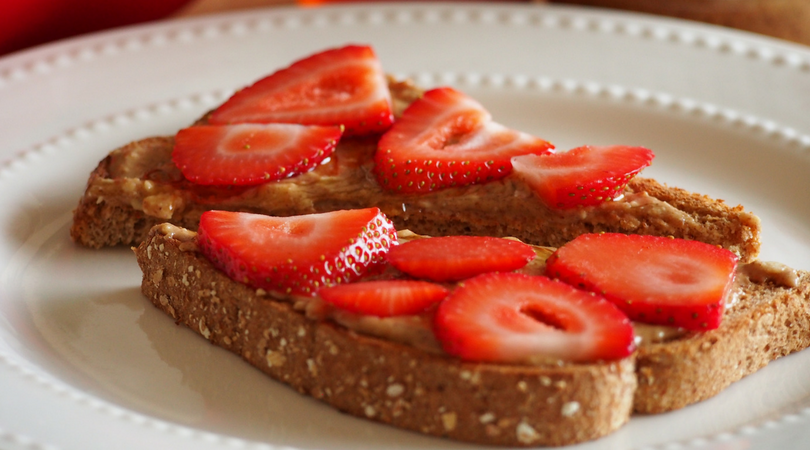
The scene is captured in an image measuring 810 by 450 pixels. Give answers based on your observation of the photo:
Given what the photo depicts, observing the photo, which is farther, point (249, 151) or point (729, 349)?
point (249, 151)

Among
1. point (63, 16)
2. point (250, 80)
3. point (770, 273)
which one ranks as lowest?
point (63, 16)

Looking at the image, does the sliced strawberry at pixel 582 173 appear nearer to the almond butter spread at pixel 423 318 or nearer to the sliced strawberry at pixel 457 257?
the almond butter spread at pixel 423 318

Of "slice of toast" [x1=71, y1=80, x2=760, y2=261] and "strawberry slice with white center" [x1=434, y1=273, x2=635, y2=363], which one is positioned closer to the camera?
"strawberry slice with white center" [x1=434, y1=273, x2=635, y2=363]

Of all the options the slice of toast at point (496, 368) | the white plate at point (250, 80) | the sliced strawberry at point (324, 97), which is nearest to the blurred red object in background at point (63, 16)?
the white plate at point (250, 80)

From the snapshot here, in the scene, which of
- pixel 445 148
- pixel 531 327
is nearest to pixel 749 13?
pixel 445 148

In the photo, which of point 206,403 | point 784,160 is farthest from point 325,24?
point 206,403

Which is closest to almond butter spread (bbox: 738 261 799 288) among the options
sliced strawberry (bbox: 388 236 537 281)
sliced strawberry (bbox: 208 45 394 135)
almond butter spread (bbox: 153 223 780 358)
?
almond butter spread (bbox: 153 223 780 358)

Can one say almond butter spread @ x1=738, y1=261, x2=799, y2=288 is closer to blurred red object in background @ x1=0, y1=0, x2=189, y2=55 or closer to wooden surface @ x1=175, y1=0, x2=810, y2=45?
wooden surface @ x1=175, y1=0, x2=810, y2=45

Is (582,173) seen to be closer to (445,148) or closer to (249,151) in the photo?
(445,148)
